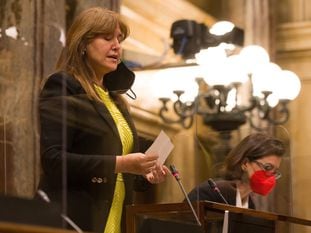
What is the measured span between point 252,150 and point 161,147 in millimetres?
768

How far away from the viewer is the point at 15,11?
4.17 m

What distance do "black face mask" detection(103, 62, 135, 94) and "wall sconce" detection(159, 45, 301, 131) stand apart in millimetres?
3469

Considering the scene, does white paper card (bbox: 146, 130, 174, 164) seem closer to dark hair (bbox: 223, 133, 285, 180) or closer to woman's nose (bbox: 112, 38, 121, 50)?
woman's nose (bbox: 112, 38, 121, 50)

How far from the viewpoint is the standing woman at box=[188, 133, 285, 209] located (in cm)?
415

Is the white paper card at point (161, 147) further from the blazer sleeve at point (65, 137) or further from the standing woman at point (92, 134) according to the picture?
the blazer sleeve at point (65, 137)

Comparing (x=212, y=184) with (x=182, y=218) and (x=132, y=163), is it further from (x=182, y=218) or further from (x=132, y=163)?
(x=132, y=163)

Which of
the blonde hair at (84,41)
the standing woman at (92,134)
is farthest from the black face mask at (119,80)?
the blonde hair at (84,41)

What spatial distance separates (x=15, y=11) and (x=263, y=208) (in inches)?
47.7

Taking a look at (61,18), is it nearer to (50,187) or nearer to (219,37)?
(50,187)

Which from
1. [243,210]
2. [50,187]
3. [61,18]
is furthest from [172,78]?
[50,187]

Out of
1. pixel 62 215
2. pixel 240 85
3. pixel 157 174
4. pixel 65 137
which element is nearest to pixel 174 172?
pixel 157 174

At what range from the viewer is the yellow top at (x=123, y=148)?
3.52m

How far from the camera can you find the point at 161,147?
362cm


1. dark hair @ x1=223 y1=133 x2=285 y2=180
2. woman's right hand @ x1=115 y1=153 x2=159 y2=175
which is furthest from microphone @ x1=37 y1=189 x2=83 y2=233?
dark hair @ x1=223 y1=133 x2=285 y2=180
